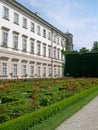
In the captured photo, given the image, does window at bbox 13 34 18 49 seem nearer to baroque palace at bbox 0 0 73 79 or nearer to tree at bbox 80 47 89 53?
baroque palace at bbox 0 0 73 79

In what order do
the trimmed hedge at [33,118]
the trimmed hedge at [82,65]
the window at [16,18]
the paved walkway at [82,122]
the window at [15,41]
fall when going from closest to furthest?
the trimmed hedge at [33,118] < the paved walkway at [82,122] < the window at [15,41] < the window at [16,18] < the trimmed hedge at [82,65]

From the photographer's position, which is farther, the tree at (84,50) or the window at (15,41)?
the tree at (84,50)

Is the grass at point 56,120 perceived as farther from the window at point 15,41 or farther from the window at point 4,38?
the window at point 15,41

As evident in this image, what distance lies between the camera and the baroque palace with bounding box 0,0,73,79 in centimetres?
3291

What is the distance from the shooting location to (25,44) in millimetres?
38969

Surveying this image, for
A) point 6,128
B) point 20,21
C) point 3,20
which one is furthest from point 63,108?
point 20,21

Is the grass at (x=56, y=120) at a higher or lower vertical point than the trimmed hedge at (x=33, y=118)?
lower

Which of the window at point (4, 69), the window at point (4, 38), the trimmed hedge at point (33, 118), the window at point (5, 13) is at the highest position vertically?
the window at point (5, 13)

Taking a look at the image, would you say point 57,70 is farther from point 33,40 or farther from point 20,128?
point 20,128

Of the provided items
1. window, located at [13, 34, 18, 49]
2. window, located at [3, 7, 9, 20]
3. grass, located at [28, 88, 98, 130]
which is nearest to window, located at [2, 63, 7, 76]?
window, located at [13, 34, 18, 49]

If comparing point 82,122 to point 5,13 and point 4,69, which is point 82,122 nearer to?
point 4,69

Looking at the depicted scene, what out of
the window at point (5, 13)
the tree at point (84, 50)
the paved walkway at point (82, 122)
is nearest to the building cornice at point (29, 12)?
the window at point (5, 13)

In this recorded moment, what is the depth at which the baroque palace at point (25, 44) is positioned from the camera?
3291 centimetres

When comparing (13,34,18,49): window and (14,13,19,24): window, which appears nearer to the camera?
(13,34,18,49): window
